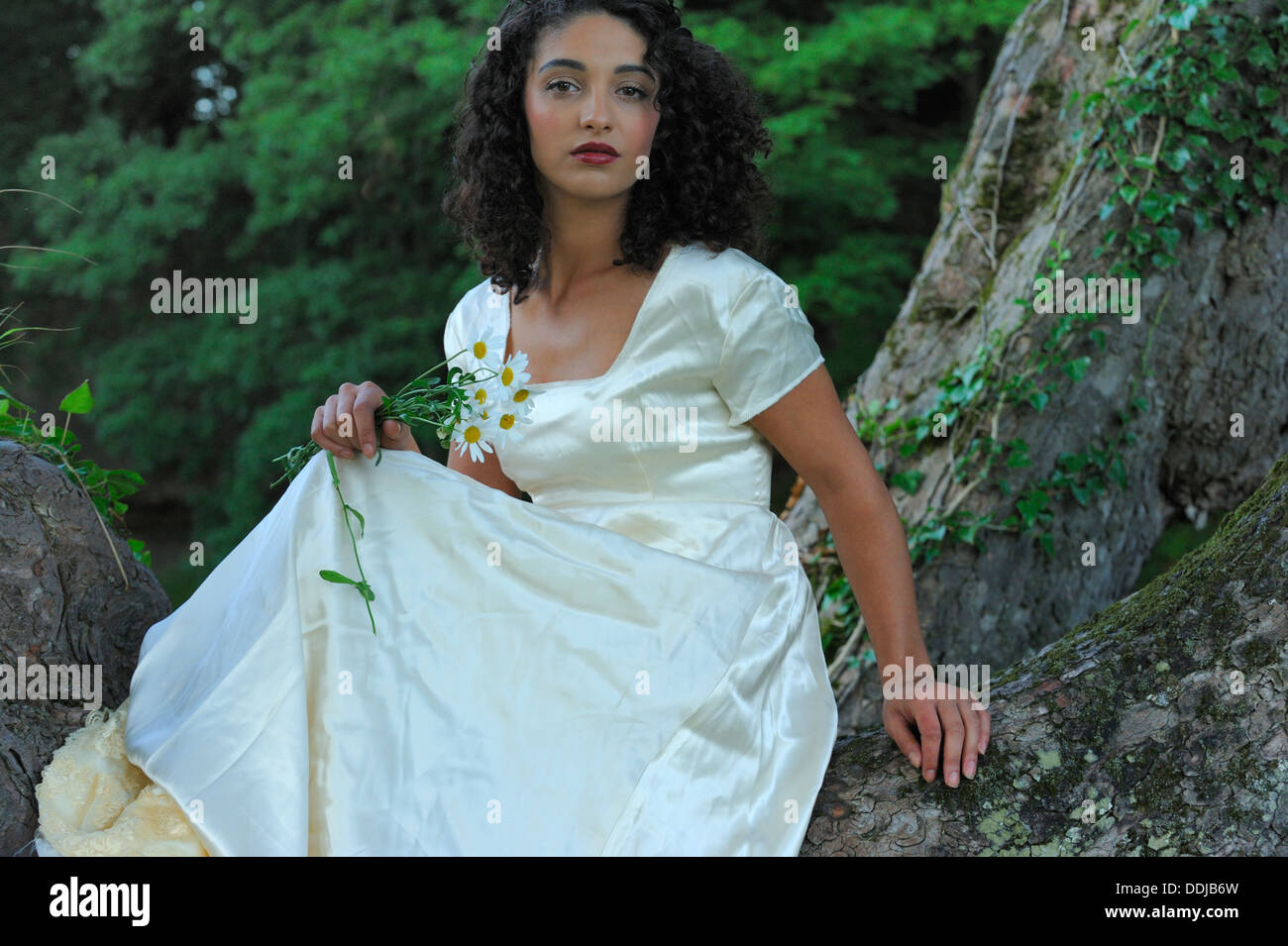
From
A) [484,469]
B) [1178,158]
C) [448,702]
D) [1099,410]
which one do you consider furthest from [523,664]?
[1178,158]

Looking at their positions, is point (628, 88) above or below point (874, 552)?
above

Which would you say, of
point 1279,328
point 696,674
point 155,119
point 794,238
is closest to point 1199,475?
point 1279,328

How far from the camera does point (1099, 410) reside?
3.22 meters

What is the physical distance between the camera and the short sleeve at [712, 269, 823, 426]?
198cm

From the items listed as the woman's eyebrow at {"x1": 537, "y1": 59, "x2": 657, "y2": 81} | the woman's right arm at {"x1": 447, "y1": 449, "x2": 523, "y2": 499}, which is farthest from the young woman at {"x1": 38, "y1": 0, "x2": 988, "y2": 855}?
the woman's right arm at {"x1": 447, "y1": 449, "x2": 523, "y2": 499}

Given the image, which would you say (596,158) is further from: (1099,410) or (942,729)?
(1099,410)

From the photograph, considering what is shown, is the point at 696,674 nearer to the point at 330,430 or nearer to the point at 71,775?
the point at 330,430

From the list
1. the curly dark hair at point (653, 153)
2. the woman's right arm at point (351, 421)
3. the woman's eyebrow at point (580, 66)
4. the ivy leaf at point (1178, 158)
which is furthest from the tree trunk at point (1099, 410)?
the woman's right arm at point (351, 421)

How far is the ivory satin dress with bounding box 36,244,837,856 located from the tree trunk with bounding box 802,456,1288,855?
132 millimetres

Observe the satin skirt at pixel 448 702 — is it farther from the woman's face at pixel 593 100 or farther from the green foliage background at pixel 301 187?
the green foliage background at pixel 301 187

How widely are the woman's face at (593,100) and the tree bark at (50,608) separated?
39.3 inches

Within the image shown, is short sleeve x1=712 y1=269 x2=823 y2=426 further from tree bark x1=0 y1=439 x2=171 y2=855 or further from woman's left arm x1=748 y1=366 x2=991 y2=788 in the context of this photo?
tree bark x1=0 y1=439 x2=171 y2=855

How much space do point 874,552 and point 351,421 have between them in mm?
849

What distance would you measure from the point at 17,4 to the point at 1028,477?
336 inches
